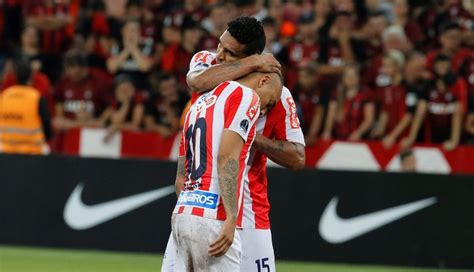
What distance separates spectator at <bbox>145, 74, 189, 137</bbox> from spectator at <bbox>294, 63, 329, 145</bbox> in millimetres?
1570

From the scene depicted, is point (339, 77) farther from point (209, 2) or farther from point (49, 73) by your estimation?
point (49, 73)

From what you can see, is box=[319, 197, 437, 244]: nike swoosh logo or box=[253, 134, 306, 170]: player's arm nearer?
box=[253, 134, 306, 170]: player's arm

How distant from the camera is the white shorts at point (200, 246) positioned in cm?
539

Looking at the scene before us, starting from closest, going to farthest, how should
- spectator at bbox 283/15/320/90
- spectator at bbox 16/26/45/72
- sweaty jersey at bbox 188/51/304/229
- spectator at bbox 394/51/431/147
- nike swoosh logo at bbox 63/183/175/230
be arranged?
sweaty jersey at bbox 188/51/304/229
nike swoosh logo at bbox 63/183/175/230
spectator at bbox 394/51/431/147
spectator at bbox 283/15/320/90
spectator at bbox 16/26/45/72

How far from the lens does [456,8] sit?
637 inches

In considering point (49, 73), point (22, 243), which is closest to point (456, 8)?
point (49, 73)

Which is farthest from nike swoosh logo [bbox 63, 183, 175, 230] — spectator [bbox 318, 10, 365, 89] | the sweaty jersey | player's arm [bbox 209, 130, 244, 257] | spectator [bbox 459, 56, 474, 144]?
player's arm [bbox 209, 130, 244, 257]

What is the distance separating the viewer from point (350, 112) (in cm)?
1473

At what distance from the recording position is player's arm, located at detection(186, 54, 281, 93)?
5703 millimetres

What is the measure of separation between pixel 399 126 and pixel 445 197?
216 cm

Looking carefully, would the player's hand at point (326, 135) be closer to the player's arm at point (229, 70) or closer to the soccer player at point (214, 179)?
the player's arm at point (229, 70)

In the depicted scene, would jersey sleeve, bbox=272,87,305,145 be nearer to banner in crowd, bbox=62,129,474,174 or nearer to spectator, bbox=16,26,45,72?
banner in crowd, bbox=62,129,474,174

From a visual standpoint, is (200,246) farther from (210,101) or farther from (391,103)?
(391,103)

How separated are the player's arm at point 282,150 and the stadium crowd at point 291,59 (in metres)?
8.05
